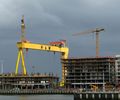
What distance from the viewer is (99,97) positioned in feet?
345

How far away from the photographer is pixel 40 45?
185 meters

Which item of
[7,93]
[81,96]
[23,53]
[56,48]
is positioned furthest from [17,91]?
[81,96]

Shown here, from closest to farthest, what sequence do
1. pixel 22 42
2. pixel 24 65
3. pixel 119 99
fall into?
1. pixel 119 99
2. pixel 22 42
3. pixel 24 65

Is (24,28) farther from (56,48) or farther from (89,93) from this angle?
(89,93)

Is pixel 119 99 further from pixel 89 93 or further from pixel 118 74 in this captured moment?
pixel 118 74

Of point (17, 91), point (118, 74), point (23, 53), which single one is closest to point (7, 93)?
point (17, 91)

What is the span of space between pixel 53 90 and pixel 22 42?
22.0m

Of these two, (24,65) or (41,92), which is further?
(24,65)

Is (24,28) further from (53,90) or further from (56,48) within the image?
(53,90)

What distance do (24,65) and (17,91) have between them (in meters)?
14.1

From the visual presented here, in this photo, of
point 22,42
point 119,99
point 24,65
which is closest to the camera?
point 119,99

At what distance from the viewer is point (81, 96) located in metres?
106

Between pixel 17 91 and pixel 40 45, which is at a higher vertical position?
pixel 40 45

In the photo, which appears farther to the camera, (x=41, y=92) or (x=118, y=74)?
(x=118, y=74)
